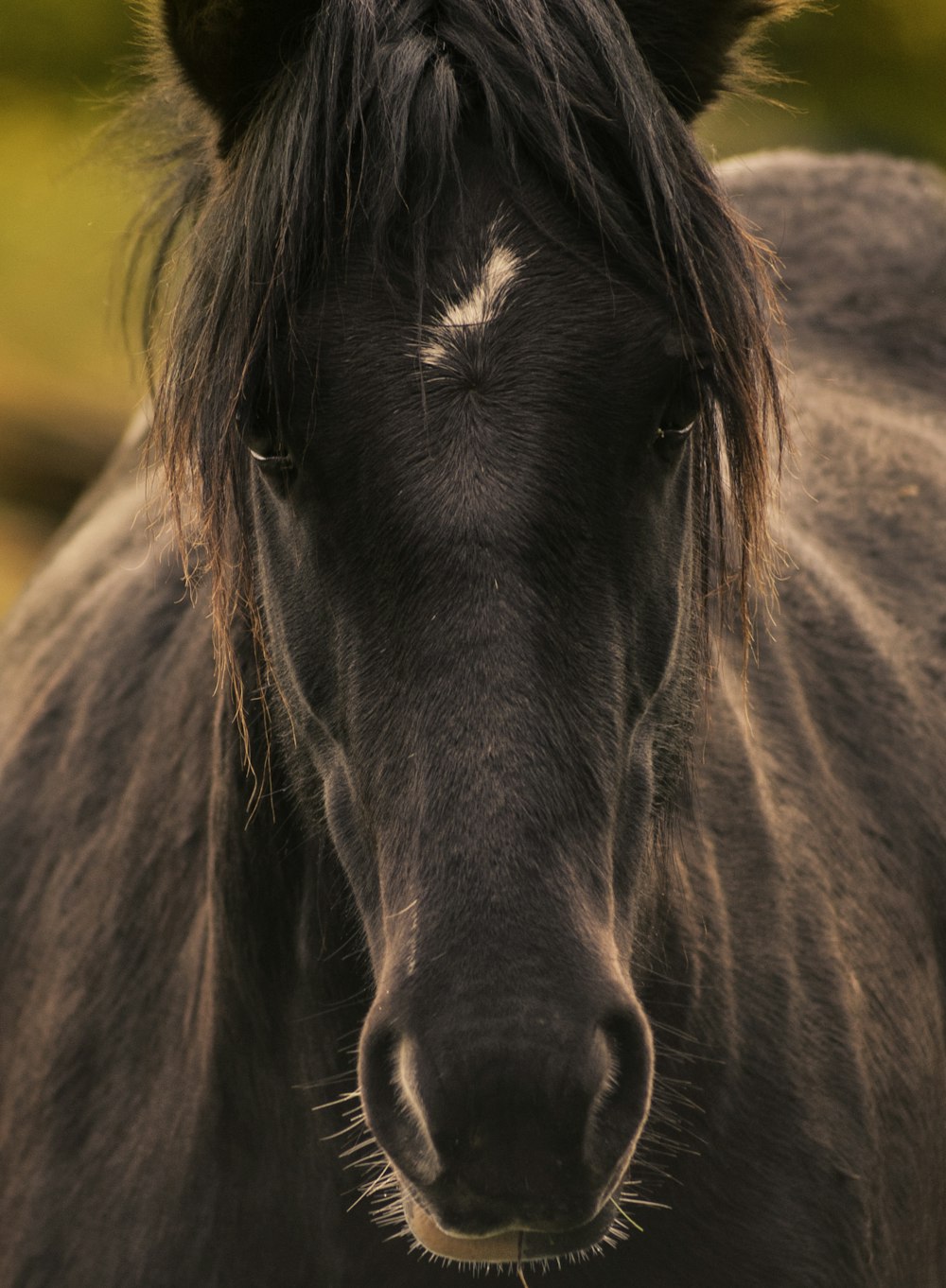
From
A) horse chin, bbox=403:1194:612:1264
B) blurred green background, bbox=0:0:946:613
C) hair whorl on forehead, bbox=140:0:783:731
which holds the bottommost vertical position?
blurred green background, bbox=0:0:946:613

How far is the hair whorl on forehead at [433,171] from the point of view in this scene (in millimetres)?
2074

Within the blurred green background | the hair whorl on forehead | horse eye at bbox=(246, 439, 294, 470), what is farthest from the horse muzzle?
the blurred green background

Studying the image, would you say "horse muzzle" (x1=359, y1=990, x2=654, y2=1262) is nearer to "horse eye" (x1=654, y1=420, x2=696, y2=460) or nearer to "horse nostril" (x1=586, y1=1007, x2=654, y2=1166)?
"horse nostril" (x1=586, y1=1007, x2=654, y2=1166)

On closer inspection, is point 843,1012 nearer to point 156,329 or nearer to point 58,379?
point 156,329

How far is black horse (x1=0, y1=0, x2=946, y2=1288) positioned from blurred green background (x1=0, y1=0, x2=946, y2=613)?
954cm

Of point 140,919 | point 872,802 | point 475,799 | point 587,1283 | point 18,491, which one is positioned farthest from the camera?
point 18,491

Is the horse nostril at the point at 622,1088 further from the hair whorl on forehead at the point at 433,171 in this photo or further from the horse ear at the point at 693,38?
the horse ear at the point at 693,38

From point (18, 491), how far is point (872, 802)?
10272 mm

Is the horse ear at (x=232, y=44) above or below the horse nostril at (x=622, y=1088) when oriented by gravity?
above

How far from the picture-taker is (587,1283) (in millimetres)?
2322

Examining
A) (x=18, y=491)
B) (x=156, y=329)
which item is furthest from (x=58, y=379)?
(x=156, y=329)

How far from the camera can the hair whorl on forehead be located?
6.81 ft

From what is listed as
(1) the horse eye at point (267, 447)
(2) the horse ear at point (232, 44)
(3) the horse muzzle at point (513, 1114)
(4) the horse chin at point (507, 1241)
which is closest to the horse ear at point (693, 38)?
(2) the horse ear at point (232, 44)

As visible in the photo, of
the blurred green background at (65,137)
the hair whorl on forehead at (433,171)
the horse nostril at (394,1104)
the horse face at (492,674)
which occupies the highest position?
the hair whorl on forehead at (433,171)
